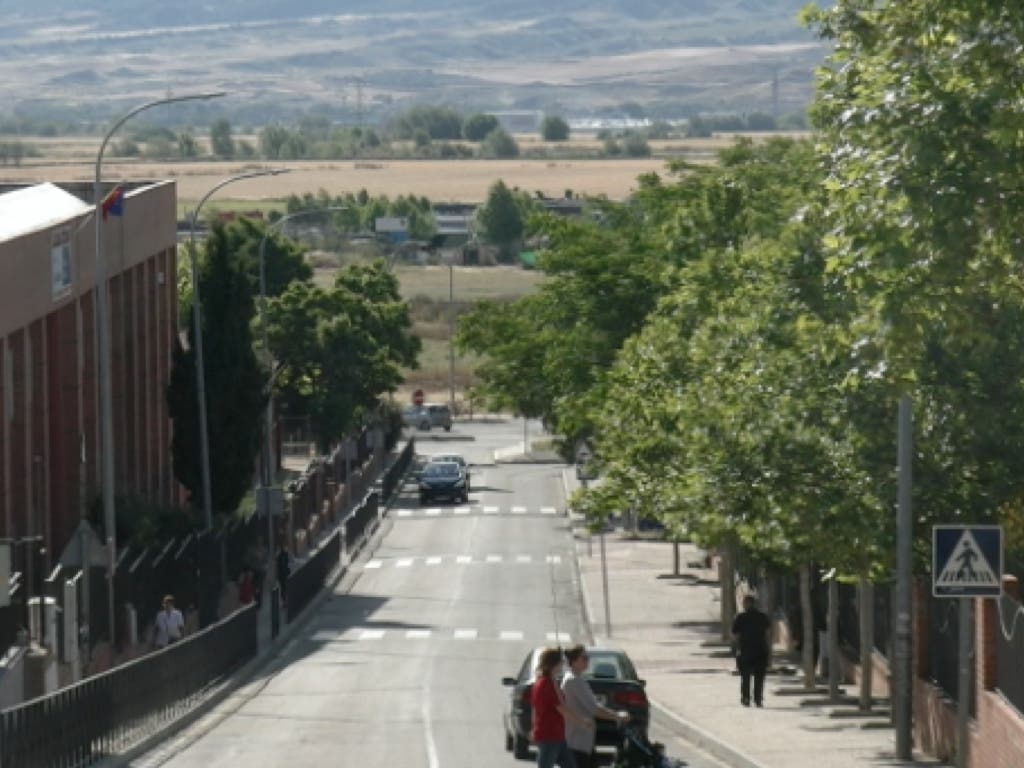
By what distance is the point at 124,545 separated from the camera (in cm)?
5091

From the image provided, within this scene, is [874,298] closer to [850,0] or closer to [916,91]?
[916,91]

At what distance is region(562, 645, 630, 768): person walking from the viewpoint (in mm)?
23031

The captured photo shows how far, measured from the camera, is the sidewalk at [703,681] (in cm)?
2969

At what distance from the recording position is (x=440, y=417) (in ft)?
403

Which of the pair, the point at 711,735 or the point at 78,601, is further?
the point at 78,601

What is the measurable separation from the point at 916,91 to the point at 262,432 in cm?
4534

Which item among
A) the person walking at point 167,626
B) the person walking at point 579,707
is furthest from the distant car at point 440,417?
the person walking at point 579,707

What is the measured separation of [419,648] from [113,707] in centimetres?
1940

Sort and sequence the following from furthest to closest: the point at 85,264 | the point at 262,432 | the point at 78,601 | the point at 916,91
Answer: the point at 262,432
the point at 85,264
the point at 78,601
the point at 916,91

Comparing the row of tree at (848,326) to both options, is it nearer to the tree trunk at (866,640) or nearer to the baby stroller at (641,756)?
the tree trunk at (866,640)

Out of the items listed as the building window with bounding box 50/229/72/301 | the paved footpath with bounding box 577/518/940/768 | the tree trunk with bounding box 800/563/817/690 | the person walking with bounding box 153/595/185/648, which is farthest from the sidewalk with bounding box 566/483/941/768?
the building window with bounding box 50/229/72/301

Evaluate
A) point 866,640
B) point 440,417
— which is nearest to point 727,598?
point 866,640

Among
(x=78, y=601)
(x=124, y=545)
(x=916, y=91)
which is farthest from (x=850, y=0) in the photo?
(x=124, y=545)

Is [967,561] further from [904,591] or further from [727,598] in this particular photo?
[727,598]
